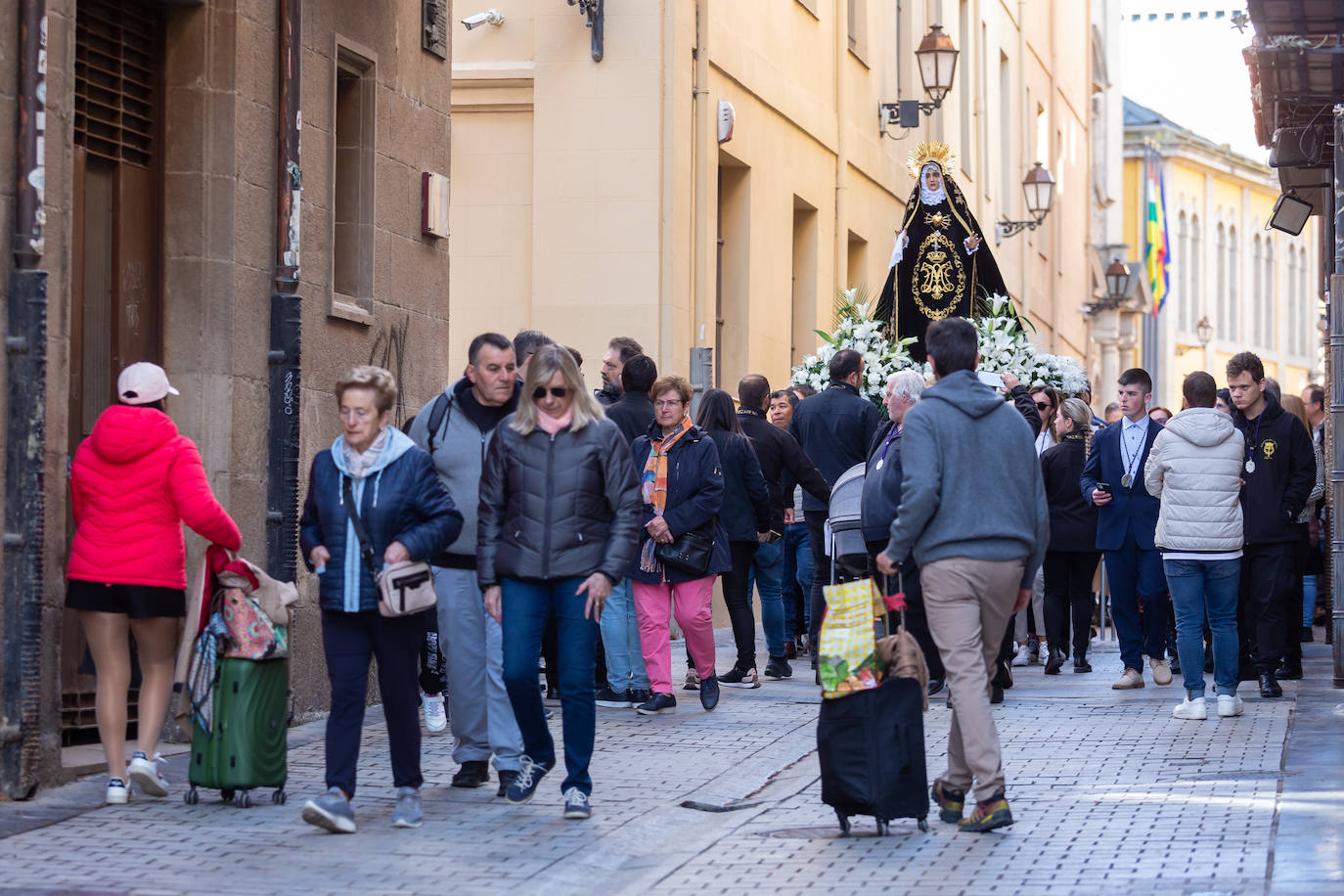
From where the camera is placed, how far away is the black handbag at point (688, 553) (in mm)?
11281

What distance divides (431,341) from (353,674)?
4.92m

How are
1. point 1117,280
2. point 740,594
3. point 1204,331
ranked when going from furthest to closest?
point 1204,331 < point 1117,280 < point 740,594

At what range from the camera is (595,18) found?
16172 mm

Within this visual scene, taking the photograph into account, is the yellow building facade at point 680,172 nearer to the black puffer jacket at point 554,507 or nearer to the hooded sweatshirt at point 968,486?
the black puffer jacket at point 554,507

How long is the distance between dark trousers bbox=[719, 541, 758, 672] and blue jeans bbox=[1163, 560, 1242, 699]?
251 cm

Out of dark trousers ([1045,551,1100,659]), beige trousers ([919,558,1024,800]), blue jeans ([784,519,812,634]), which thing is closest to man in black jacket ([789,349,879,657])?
blue jeans ([784,519,812,634])

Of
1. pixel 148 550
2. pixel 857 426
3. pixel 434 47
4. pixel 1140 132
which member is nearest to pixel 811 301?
pixel 857 426

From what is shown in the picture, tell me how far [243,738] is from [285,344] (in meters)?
2.87

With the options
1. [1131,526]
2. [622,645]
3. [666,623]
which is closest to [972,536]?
[666,623]

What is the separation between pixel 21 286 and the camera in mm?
8172

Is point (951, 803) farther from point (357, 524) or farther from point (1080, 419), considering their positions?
point (1080, 419)

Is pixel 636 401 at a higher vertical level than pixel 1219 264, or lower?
lower

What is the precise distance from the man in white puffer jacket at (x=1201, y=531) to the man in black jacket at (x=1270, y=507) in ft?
2.99

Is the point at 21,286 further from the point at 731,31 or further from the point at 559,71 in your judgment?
the point at 731,31
